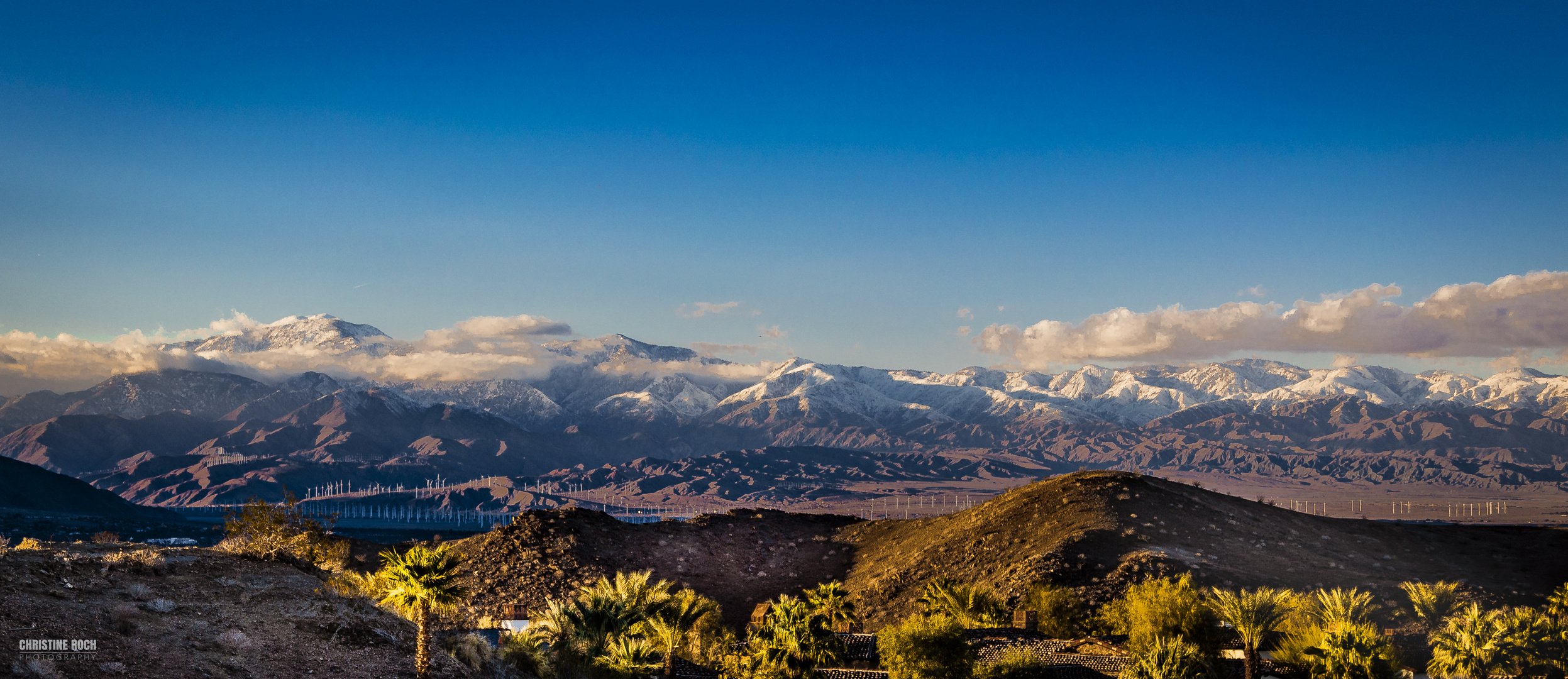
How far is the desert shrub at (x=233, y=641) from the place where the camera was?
2733 centimetres

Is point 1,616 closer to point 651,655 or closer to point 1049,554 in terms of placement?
point 651,655

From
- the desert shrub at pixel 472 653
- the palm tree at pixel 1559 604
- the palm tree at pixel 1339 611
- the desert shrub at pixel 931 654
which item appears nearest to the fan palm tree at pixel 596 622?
the desert shrub at pixel 472 653

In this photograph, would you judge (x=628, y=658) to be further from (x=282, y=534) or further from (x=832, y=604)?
(x=282, y=534)

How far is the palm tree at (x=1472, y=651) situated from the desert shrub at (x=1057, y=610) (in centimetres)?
1814

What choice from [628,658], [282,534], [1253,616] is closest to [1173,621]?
[1253,616]

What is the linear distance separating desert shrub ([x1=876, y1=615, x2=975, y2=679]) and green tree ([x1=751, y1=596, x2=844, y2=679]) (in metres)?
2.96

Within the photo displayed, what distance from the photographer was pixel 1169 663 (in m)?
37.9

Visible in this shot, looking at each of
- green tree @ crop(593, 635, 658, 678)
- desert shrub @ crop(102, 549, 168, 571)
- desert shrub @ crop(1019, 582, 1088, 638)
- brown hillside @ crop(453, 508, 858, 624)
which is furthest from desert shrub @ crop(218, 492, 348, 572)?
desert shrub @ crop(1019, 582, 1088, 638)

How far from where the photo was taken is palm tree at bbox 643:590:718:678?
4041cm

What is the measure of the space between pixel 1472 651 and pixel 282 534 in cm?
5814

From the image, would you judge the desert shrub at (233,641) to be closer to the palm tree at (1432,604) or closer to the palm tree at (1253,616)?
the palm tree at (1253,616)

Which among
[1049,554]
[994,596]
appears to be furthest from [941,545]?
[994,596]

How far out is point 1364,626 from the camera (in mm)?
39594

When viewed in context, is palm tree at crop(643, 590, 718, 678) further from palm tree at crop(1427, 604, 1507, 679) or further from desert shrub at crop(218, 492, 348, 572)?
palm tree at crop(1427, 604, 1507, 679)
